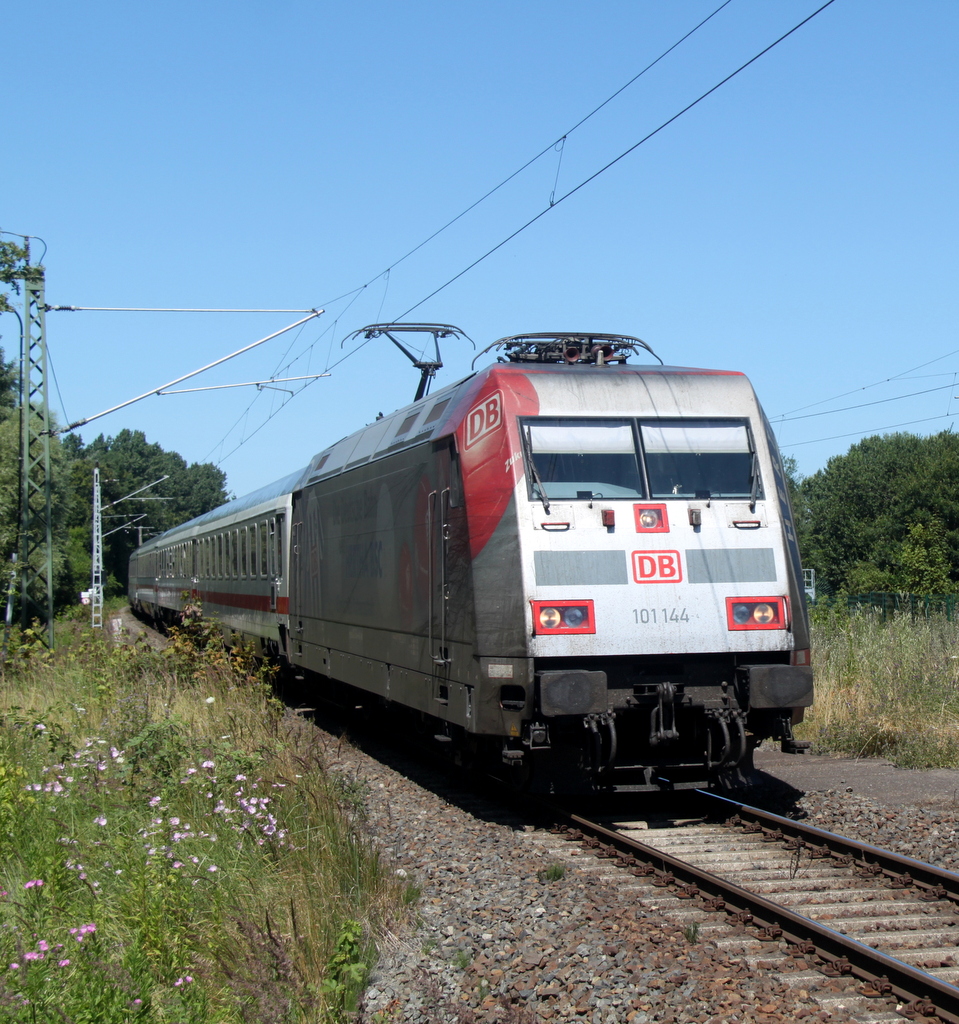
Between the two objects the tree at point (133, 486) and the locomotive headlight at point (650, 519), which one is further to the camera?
the tree at point (133, 486)

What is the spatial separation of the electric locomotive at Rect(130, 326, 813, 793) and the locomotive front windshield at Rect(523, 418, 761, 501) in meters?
0.01

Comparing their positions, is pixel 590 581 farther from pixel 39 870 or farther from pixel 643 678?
pixel 39 870

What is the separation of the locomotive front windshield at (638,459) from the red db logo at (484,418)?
233mm

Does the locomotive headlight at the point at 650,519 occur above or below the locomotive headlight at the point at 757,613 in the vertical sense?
above

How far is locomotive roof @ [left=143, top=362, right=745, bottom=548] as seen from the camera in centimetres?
864

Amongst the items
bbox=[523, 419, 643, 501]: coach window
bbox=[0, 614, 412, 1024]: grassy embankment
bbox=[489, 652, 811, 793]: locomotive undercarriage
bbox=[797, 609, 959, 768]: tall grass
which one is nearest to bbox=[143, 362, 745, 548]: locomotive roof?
bbox=[523, 419, 643, 501]: coach window

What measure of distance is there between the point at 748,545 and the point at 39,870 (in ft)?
16.6

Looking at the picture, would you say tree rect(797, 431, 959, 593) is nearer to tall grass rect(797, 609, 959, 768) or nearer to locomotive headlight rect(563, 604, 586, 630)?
tall grass rect(797, 609, 959, 768)

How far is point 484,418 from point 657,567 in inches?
66.7

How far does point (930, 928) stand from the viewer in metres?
5.62

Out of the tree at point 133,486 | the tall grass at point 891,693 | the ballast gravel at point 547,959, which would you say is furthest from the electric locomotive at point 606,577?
the tree at point 133,486

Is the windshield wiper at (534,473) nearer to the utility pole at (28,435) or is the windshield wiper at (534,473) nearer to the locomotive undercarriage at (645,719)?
the locomotive undercarriage at (645,719)

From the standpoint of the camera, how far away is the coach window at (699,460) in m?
8.24

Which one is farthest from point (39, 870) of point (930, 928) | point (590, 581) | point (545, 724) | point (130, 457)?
point (130, 457)
